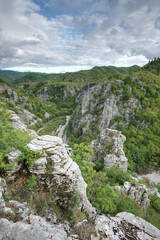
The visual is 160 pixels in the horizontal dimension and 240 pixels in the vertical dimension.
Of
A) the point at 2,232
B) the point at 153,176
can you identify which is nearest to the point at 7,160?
the point at 2,232

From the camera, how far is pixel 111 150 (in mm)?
32938

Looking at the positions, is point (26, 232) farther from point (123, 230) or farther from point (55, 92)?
point (55, 92)

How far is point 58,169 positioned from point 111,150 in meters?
24.6

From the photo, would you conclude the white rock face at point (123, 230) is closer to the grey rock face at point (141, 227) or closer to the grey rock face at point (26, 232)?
the grey rock face at point (141, 227)

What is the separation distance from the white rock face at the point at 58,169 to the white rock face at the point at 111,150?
20718mm

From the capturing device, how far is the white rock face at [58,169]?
10391 millimetres

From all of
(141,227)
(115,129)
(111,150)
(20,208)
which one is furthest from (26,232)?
(115,129)

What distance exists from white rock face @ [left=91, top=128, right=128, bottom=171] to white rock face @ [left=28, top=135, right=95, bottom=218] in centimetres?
2072

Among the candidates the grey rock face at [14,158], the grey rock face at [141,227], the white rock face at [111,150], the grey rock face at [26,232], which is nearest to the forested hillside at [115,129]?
the white rock face at [111,150]

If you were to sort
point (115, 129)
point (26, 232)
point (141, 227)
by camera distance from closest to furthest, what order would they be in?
point (26, 232) < point (141, 227) < point (115, 129)

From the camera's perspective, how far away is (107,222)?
28.3ft

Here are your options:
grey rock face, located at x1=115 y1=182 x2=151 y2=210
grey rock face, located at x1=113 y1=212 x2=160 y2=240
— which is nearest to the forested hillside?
grey rock face, located at x1=115 y1=182 x2=151 y2=210

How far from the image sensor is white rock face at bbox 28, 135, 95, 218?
1039 centimetres

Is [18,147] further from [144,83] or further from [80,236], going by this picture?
[144,83]
